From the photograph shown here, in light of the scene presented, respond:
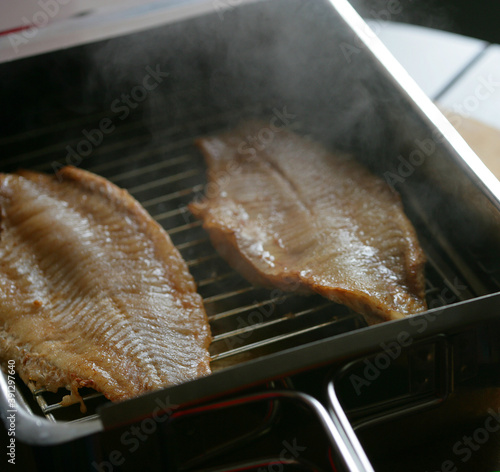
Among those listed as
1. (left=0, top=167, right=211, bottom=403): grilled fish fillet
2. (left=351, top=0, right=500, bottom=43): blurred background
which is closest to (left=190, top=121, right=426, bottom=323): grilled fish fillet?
(left=0, top=167, right=211, bottom=403): grilled fish fillet

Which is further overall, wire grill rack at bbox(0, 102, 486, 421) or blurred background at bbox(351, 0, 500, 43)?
blurred background at bbox(351, 0, 500, 43)

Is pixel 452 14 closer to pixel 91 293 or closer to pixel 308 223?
pixel 308 223

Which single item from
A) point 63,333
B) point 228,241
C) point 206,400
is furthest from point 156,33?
point 206,400

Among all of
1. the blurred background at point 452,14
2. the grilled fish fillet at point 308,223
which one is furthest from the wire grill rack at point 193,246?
the blurred background at point 452,14

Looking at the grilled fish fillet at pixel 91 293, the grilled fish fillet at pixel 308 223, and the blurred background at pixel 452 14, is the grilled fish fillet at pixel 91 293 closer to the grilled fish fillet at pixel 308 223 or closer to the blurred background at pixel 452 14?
the grilled fish fillet at pixel 308 223

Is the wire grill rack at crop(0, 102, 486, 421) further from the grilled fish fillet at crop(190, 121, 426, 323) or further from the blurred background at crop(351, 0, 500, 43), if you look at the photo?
the blurred background at crop(351, 0, 500, 43)

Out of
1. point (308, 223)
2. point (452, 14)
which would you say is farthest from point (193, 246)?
point (452, 14)

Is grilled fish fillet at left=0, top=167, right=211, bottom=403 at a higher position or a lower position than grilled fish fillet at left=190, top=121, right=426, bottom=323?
higher
